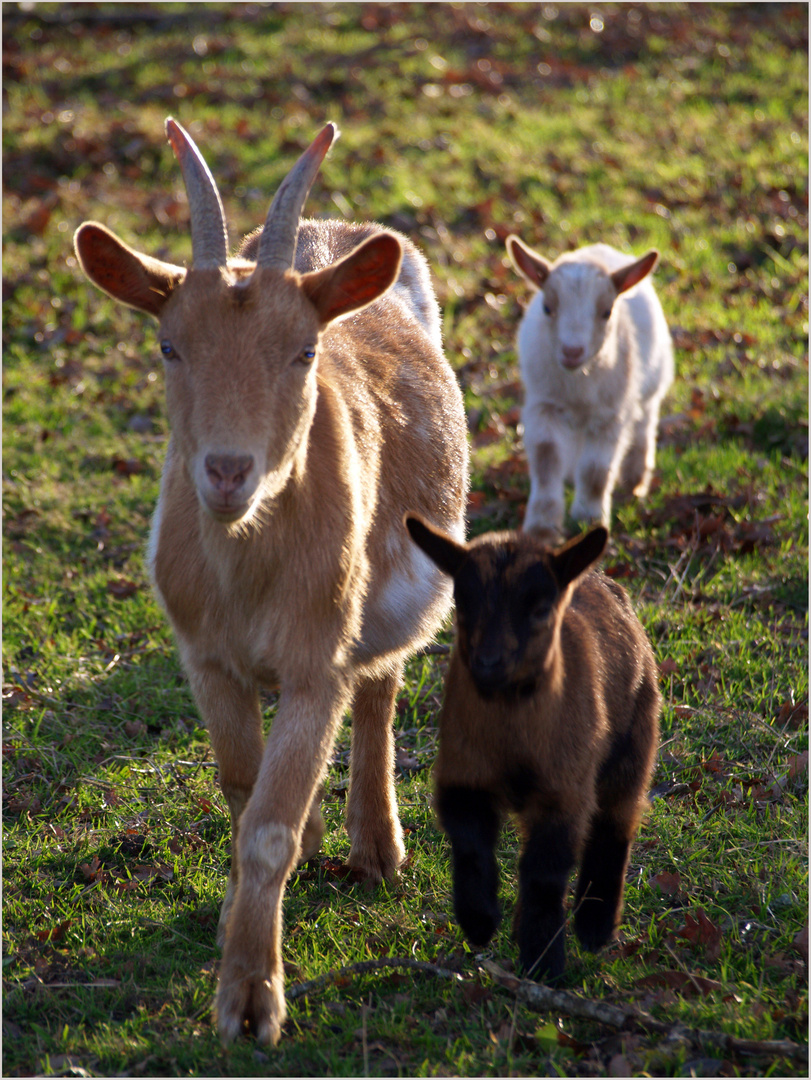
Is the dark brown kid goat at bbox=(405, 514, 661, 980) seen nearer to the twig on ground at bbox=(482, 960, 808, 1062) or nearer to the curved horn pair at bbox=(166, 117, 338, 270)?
the twig on ground at bbox=(482, 960, 808, 1062)

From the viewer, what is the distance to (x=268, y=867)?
3527 millimetres

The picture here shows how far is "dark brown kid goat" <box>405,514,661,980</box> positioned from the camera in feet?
11.6

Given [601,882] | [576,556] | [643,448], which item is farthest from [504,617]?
[643,448]

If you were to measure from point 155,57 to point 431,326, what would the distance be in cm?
1272

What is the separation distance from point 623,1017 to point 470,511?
14.7 ft

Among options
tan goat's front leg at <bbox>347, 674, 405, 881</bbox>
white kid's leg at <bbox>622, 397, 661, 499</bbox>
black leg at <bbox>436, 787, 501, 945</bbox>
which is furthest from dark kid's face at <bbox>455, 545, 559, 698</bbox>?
white kid's leg at <bbox>622, 397, 661, 499</bbox>

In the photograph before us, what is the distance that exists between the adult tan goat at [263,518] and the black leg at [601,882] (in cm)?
83

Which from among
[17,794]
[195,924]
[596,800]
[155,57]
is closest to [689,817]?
[596,800]

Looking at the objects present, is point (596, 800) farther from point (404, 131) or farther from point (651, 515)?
point (404, 131)

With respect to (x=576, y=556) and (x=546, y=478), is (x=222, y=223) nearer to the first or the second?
(x=576, y=556)

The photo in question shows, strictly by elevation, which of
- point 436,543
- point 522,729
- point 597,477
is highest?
point 436,543

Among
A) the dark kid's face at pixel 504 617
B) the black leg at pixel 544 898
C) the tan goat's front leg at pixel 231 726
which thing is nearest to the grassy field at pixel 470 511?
the black leg at pixel 544 898

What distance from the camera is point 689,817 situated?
15.3ft

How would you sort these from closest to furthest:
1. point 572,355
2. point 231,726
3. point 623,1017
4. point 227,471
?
point 227,471 → point 623,1017 → point 231,726 → point 572,355
